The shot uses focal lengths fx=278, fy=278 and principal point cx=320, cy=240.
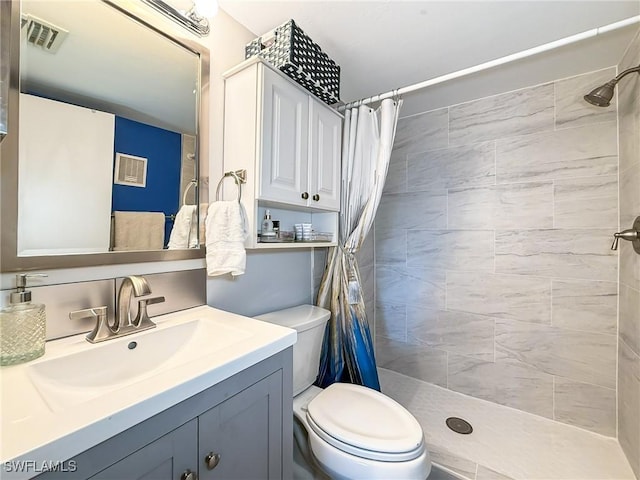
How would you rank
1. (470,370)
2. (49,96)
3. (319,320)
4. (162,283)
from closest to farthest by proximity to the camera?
(49,96)
(162,283)
(319,320)
(470,370)

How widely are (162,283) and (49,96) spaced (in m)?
0.67

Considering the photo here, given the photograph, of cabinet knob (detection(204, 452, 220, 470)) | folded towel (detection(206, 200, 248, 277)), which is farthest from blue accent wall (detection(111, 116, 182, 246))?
cabinet knob (detection(204, 452, 220, 470))

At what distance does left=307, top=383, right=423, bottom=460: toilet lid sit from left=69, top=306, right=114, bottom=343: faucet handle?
0.84 m

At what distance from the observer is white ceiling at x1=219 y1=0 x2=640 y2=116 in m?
1.17

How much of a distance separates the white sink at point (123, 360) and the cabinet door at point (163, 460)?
19 cm

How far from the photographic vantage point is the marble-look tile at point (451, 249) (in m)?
1.93

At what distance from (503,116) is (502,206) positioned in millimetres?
605

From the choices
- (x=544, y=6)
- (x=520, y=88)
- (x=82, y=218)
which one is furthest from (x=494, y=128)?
(x=82, y=218)

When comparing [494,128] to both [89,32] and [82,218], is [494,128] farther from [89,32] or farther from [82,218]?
[82,218]

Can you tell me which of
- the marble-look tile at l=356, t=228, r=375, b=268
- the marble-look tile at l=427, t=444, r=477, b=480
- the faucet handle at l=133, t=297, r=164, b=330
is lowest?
the marble-look tile at l=427, t=444, r=477, b=480

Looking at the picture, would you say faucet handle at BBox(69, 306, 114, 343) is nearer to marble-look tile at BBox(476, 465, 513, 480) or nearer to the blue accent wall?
the blue accent wall

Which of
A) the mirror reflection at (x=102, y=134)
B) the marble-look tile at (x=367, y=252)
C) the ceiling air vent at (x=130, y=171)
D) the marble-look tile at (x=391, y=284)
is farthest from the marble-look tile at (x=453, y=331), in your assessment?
the ceiling air vent at (x=130, y=171)

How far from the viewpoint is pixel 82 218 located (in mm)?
886

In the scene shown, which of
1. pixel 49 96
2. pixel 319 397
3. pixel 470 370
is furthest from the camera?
pixel 470 370
